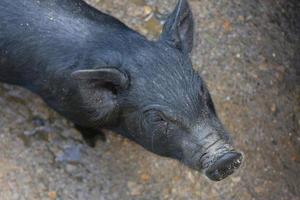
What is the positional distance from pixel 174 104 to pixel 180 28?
391 millimetres

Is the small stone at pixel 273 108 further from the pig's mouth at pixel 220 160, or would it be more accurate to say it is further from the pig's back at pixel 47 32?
the pig's back at pixel 47 32

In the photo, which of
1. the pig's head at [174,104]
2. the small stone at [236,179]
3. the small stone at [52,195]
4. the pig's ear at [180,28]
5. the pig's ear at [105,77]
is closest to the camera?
the pig's ear at [105,77]

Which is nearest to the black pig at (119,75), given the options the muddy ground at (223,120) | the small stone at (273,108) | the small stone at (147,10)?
the muddy ground at (223,120)

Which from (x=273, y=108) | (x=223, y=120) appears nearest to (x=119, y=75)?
(x=223, y=120)

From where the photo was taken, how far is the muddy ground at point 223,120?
390cm

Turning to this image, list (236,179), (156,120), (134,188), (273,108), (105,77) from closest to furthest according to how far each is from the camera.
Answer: (105,77), (156,120), (134,188), (236,179), (273,108)

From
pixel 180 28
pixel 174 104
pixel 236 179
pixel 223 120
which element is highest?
pixel 180 28

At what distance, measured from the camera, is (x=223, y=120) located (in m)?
4.16

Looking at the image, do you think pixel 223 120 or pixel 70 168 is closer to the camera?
pixel 70 168

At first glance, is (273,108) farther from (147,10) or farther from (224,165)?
(224,165)

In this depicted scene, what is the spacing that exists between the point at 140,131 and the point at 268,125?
1.00 metres

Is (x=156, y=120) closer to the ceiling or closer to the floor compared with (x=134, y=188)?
closer to the ceiling

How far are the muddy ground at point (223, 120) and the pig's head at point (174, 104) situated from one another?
53 cm

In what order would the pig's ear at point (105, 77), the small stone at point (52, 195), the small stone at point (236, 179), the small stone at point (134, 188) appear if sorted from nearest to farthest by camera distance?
the pig's ear at point (105, 77) < the small stone at point (52, 195) < the small stone at point (134, 188) < the small stone at point (236, 179)
